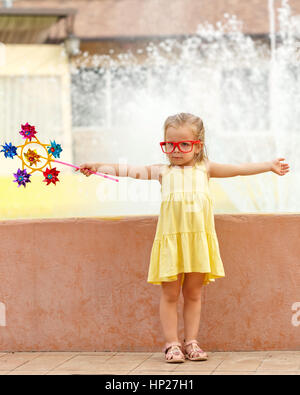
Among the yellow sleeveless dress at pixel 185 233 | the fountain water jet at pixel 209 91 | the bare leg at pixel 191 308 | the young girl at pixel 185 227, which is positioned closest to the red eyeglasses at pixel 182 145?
the young girl at pixel 185 227

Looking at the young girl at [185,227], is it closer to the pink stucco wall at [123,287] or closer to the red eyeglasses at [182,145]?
the red eyeglasses at [182,145]

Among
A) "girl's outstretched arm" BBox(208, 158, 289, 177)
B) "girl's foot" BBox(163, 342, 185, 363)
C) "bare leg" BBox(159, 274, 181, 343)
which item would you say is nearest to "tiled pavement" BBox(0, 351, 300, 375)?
"girl's foot" BBox(163, 342, 185, 363)

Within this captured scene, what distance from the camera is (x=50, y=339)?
4.36 meters

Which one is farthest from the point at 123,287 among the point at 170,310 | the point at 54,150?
the point at 54,150

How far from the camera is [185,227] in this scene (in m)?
3.93

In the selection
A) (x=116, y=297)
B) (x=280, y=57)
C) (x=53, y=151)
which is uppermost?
(x=280, y=57)

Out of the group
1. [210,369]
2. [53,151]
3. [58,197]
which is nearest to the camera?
[210,369]

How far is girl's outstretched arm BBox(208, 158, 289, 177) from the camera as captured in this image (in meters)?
4.05

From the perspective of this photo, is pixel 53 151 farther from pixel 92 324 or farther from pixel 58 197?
pixel 58 197

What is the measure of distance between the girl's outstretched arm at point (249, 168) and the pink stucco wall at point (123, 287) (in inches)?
12.0

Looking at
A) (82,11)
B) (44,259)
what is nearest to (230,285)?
(44,259)

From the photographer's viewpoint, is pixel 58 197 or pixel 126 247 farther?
pixel 58 197

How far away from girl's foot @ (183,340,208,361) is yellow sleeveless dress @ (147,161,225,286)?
1.01 feet

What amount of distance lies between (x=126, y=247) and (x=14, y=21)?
1255cm
